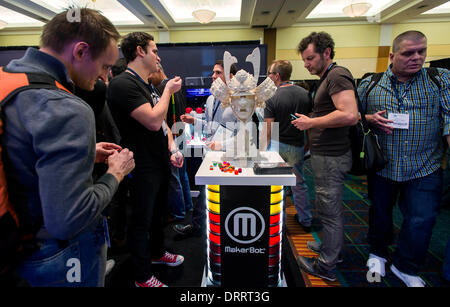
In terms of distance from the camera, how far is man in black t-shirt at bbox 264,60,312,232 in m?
2.47

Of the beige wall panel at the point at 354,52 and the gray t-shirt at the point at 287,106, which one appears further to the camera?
the beige wall panel at the point at 354,52

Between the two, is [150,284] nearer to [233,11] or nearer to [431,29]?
[233,11]

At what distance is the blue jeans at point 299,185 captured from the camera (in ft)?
8.54

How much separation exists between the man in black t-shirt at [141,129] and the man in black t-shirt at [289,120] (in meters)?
1.27

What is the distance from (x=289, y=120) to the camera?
8.30ft

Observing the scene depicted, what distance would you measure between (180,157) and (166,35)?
25.0 ft

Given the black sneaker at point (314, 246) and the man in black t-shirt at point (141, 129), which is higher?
the man in black t-shirt at point (141, 129)

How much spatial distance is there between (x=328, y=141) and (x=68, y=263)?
1556 millimetres

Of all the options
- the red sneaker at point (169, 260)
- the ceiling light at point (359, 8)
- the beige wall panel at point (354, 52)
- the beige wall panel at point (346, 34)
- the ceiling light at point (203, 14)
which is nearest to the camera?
the red sneaker at point (169, 260)

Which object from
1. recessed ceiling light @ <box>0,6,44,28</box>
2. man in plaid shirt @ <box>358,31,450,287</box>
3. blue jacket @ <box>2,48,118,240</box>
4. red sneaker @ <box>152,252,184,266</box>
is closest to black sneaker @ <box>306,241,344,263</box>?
man in plaid shirt @ <box>358,31,450,287</box>

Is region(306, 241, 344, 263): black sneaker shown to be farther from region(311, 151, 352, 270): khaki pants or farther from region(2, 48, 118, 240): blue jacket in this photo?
region(2, 48, 118, 240): blue jacket

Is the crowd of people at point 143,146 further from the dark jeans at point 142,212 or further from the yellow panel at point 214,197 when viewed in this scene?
the yellow panel at point 214,197

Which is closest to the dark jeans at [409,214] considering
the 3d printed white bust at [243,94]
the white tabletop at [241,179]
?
the white tabletop at [241,179]

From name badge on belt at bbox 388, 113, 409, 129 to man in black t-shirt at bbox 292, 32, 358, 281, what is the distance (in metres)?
0.32
